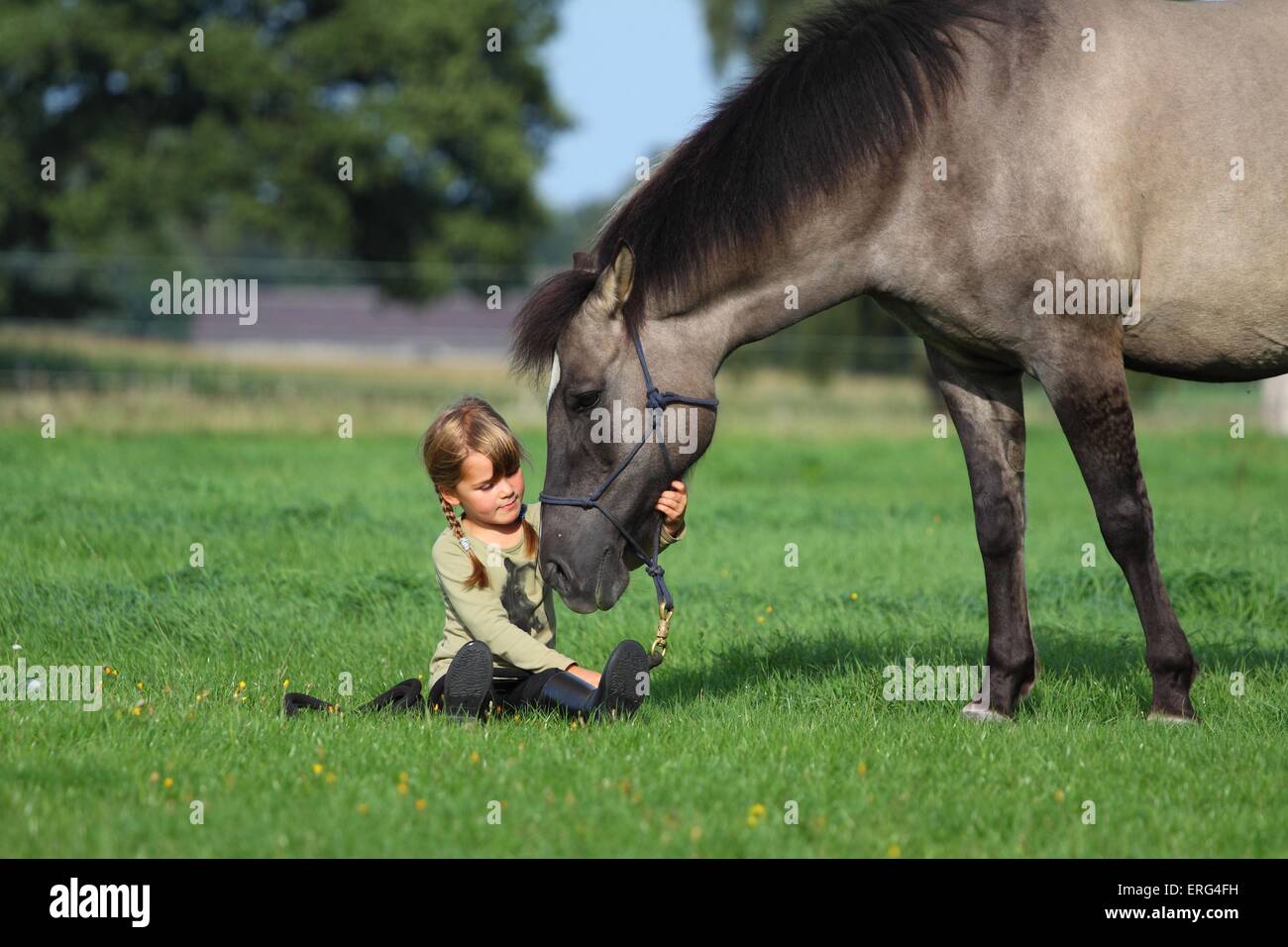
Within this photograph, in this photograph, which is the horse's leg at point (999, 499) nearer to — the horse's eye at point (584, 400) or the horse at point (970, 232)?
the horse at point (970, 232)

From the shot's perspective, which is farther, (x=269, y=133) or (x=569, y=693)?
(x=269, y=133)

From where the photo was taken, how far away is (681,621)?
7.34 metres

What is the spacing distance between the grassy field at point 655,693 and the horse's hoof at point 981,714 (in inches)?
3.6

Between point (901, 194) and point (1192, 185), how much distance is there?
109cm

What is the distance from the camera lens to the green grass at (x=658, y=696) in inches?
152

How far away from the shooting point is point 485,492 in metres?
5.03

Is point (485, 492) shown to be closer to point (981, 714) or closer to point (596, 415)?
point (596, 415)

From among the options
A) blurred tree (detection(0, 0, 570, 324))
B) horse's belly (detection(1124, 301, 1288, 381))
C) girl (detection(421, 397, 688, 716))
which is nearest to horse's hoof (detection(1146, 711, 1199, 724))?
horse's belly (detection(1124, 301, 1288, 381))

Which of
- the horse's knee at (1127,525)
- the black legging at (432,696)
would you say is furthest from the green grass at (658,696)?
the horse's knee at (1127,525)

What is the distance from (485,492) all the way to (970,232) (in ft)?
6.64

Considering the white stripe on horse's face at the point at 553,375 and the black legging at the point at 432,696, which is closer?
the white stripe on horse's face at the point at 553,375

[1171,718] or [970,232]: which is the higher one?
[970,232]

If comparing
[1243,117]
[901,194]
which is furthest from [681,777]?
[1243,117]

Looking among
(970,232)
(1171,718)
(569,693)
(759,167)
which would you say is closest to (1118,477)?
(1171,718)
